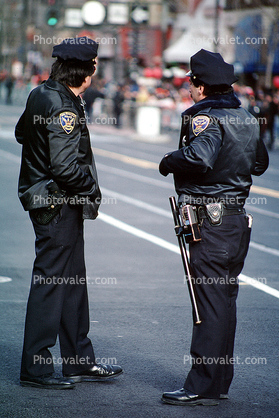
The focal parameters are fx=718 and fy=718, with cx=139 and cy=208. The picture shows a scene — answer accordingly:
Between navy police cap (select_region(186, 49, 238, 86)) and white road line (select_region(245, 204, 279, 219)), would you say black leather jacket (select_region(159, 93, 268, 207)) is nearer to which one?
navy police cap (select_region(186, 49, 238, 86))

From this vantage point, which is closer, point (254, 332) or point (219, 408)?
point (219, 408)

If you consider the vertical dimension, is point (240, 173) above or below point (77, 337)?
above

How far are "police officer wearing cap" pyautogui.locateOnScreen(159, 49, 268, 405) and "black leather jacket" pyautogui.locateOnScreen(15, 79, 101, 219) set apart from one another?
508 mm

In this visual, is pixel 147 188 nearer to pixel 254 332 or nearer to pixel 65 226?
pixel 254 332

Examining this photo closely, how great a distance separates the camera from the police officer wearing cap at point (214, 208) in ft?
13.6

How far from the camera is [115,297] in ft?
21.5

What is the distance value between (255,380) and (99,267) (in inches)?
128

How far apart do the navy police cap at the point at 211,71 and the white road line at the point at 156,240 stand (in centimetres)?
312

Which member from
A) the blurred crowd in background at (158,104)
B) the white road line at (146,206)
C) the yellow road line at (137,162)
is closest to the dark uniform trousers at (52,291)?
the white road line at (146,206)

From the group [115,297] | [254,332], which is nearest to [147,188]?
[115,297]

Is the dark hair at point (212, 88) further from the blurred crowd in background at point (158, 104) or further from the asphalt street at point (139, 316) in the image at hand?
the blurred crowd in background at point (158, 104)

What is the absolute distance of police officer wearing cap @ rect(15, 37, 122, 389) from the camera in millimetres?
4223

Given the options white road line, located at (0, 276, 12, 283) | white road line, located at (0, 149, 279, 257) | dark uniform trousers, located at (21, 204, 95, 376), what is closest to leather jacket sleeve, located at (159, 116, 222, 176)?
dark uniform trousers, located at (21, 204, 95, 376)

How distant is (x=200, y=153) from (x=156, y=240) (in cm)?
518
